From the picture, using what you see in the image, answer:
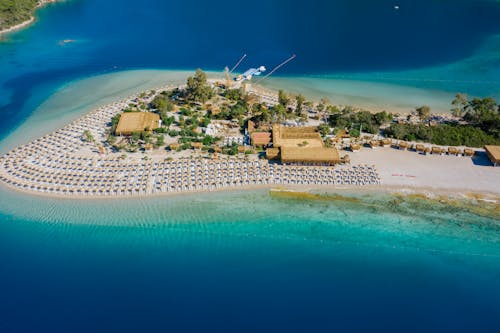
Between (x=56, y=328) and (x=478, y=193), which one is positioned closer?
(x=56, y=328)

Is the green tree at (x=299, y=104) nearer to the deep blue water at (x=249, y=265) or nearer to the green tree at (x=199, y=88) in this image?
the green tree at (x=199, y=88)

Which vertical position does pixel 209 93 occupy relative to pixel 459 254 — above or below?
above

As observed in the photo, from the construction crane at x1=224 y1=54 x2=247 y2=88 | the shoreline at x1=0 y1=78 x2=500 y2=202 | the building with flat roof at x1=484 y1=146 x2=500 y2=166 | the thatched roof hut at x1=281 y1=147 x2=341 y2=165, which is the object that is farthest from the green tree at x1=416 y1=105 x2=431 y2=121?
the construction crane at x1=224 y1=54 x2=247 y2=88

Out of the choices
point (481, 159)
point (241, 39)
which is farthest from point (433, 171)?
point (241, 39)

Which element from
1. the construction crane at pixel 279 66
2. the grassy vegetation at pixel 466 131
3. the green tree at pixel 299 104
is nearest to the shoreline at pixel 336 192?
the grassy vegetation at pixel 466 131

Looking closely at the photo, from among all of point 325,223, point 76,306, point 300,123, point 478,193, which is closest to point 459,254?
point 478,193

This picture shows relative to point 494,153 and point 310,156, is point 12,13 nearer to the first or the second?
point 310,156

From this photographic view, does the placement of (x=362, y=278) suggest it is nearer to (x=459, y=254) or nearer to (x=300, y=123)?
(x=459, y=254)
